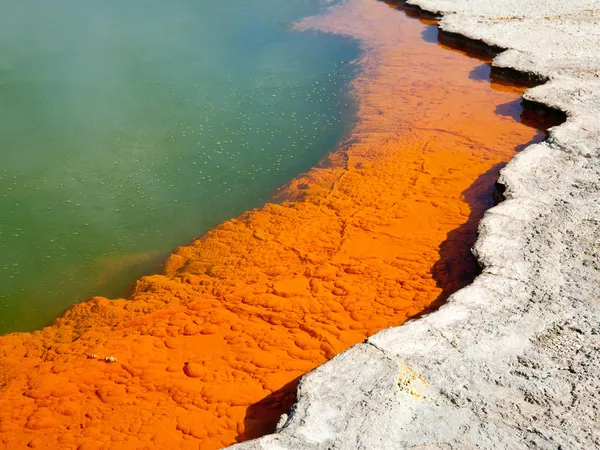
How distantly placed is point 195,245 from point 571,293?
280 cm

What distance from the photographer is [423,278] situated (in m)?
4.29

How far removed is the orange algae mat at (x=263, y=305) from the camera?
11.0 ft

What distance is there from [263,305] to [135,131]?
3265mm

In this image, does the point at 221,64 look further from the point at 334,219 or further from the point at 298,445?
the point at 298,445

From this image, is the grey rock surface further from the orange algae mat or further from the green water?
the green water

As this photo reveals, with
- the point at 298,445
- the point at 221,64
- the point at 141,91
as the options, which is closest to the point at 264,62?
the point at 221,64

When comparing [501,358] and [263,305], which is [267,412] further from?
[501,358]

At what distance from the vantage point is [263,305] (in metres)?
4.14

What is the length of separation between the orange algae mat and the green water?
0.38 meters

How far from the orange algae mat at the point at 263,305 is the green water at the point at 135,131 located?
1.25 ft

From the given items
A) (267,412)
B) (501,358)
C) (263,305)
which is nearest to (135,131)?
(263,305)

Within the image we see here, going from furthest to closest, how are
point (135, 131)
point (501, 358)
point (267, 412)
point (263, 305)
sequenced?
point (135, 131), point (263, 305), point (267, 412), point (501, 358)

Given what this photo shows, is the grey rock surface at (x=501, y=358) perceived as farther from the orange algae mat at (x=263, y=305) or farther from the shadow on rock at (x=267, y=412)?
the orange algae mat at (x=263, y=305)

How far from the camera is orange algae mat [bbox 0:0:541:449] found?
336 centimetres
